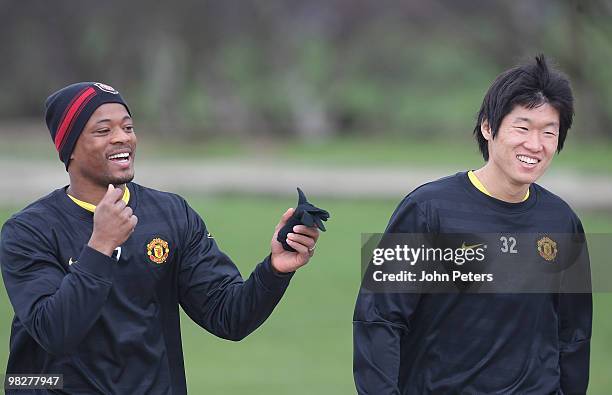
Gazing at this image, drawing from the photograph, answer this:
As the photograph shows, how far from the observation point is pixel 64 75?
27156 millimetres

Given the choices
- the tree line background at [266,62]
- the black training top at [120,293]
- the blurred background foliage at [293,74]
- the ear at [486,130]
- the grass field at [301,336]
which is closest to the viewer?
the black training top at [120,293]

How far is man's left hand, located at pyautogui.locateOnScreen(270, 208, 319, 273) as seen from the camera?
3.37 m

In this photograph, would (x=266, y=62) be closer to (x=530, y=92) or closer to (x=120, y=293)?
(x=530, y=92)

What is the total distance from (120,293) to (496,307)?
115cm

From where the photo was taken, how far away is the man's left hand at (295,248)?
337cm

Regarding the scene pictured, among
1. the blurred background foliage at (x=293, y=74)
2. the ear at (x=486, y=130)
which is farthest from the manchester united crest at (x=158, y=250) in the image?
the blurred background foliage at (x=293, y=74)

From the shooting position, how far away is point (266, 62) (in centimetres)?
2777

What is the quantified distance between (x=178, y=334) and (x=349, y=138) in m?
22.1

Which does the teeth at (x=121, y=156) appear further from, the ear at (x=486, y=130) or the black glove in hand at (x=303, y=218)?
the ear at (x=486, y=130)

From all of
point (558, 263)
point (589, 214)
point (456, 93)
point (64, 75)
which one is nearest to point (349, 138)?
point (456, 93)

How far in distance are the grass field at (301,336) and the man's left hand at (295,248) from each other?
3.85 m

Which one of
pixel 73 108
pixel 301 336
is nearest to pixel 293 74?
pixel 301 336

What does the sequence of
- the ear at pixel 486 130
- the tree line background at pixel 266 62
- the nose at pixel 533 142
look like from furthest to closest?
the tree line background at pixel 266 62 → the ear at pixel 486 130 → the nose at pixel 533 142

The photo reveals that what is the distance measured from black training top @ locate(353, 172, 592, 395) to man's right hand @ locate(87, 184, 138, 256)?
31.4 inches
